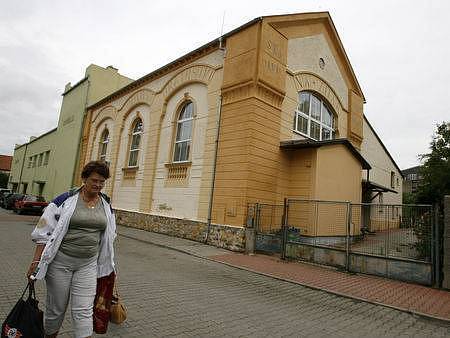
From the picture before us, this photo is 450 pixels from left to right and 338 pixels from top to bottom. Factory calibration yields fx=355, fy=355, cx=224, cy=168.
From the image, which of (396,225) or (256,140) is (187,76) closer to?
(256,140)

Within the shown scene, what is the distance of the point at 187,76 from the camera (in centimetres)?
1719

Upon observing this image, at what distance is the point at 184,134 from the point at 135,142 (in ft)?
17.9

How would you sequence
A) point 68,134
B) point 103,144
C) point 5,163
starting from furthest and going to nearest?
point 5,163 < point 68,134 < point 103,144

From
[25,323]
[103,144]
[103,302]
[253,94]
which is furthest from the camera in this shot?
[103,144]

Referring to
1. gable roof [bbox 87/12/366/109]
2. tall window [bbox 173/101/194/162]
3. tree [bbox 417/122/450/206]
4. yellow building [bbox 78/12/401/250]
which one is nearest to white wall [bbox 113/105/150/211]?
yellow building [bbox 78/12/401/250]

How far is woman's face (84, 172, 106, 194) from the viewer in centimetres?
348

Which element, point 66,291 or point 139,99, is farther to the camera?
point 139,99

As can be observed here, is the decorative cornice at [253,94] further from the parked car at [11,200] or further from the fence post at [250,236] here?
the parked car at [11,200]

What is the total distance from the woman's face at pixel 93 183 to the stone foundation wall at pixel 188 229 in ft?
30.9

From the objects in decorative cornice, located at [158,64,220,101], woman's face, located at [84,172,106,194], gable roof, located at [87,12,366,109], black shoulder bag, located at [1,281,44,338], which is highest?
gable roof, located at [87,12,366,109]

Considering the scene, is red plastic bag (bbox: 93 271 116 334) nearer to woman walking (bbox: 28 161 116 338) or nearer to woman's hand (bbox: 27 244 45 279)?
woman walking (bbox: 28 161 116 338)

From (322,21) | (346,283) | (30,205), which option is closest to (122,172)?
(30,205)

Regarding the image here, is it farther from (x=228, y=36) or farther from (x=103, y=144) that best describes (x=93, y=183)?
(x=103, y=144)

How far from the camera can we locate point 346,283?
28.3 ft
